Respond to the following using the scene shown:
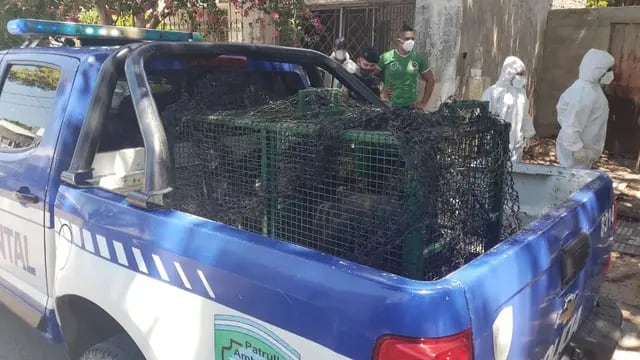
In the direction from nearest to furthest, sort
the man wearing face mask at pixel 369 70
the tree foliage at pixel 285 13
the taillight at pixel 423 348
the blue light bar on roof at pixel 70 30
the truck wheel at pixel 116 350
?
the taillight at pixel 423 348 → the truck wheel at pixel 116 350 → the blue light bar on roof at pixel 70 30 → the tree foliage at pixel 285 13 → the man wearing face mask at pixel 369 70

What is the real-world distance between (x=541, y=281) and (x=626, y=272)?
3380 millimetres

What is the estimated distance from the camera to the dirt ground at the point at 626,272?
3.55 meters

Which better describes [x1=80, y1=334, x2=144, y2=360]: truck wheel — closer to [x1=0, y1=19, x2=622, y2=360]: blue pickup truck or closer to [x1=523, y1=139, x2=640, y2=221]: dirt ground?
[x1=0, y1=19, x2=622, y2=360]: blue pickup truck

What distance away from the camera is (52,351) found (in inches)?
133

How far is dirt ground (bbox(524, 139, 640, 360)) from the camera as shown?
3547 mm

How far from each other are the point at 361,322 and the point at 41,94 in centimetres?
211

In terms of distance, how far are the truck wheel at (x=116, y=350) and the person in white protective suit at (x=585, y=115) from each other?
4.43 meters

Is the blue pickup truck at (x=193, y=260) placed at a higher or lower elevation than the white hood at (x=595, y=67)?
lower

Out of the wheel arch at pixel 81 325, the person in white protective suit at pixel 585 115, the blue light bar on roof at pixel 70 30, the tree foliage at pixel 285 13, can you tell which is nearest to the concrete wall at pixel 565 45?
the person in white protective suit at pixel 585 115

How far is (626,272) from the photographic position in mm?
4582

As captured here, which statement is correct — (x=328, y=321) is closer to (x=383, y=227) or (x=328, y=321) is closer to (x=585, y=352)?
(x=383, y=227)

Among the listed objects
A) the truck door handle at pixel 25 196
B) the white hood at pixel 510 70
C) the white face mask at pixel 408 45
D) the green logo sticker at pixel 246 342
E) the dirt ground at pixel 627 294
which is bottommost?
the dirt ground at pixel 627 294

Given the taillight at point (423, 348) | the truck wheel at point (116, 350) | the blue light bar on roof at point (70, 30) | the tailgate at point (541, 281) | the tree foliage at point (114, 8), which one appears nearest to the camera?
the taillight at point (423, 348)

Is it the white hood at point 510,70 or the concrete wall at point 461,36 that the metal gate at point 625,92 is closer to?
the concrete wall at point 461,36
